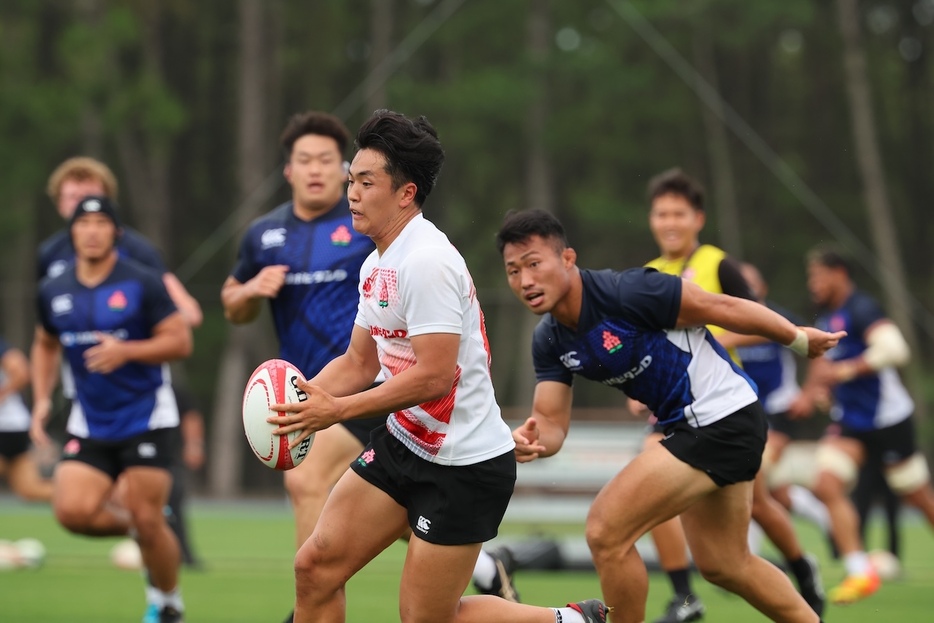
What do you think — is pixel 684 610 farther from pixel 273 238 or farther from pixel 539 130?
pixel 539 130

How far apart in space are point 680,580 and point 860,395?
361cm

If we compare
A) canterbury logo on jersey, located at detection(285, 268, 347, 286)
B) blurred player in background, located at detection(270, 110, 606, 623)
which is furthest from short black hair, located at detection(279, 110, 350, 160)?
blurred player in background, located at detection(270, 110, 606, 623)

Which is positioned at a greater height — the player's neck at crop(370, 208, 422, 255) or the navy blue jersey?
the navy blue jersey

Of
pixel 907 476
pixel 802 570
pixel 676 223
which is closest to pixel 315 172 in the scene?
pixel 676 223

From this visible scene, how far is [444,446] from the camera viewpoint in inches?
181

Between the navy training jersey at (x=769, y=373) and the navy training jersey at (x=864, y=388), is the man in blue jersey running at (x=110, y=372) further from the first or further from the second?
the navy training jersey at (x=769, y=373)

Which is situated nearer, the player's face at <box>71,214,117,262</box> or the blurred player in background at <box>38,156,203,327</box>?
the player's face at <box>71,214,117,262</box>

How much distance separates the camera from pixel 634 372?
17.6 feet

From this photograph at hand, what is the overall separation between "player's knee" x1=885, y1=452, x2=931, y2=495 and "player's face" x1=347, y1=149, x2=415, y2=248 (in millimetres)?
6311

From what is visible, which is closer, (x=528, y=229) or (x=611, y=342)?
(x=528, y=229)

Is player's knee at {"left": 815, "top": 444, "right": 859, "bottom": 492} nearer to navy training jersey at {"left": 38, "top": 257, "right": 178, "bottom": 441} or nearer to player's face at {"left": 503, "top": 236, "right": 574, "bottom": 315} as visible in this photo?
navy training jersey at {"left": 38, "top": 257, "right": 178, "bottom": 441}

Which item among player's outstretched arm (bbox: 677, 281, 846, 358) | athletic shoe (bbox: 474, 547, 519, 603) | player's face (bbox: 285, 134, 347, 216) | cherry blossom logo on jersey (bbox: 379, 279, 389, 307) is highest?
→ player's face (bbox: 285, 134, 347, 216)

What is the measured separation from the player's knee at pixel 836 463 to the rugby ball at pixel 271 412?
5.90 m

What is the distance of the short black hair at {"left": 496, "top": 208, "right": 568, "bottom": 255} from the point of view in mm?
5164
